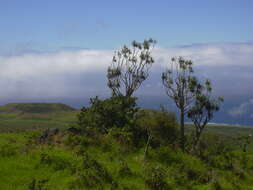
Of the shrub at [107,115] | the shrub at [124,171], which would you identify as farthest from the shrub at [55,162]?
the shrub at [107,115]

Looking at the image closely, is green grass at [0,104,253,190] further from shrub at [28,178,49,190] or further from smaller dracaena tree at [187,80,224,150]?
smaller dracaena tree at [187,80,224,150]

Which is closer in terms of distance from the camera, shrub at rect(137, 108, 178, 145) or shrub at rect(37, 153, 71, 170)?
shrub at rect(37, 153, 71, 170)

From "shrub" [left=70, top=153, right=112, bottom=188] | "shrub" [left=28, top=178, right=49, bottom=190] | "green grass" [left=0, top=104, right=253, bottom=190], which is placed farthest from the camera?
"green grass" [left=0, top=104, right=253, bottom=190]

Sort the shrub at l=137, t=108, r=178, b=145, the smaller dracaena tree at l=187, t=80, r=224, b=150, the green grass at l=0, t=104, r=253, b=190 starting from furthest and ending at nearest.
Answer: the smaller dracaena tree at l=187, t=80, r=224, b=150, the shrub at l=137, t=108, r=178, b=145, the green grass at l=0, t=104, r=253, b=190

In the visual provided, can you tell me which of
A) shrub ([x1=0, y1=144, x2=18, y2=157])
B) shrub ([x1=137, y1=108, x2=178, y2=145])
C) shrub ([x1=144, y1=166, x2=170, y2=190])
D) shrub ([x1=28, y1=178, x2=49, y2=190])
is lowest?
shrub ([x1=144, y1=166, x2=170, y2=190])

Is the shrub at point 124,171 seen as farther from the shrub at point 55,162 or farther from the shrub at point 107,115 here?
the shrub at point 107,115

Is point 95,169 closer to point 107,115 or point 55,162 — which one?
point 55,162

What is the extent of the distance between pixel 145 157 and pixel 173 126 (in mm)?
5461

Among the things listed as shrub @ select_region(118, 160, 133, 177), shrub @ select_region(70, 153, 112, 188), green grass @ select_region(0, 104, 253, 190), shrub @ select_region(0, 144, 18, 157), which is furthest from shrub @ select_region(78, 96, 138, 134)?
shrub @ select_region(70, 153, 112, 188)

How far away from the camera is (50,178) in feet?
70.1

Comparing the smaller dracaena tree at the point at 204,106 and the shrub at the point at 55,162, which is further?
the smaller dracaena tree at the point at 204,106

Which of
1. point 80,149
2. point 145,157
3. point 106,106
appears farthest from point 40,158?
point 106,106

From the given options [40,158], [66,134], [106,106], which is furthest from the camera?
[106,106]

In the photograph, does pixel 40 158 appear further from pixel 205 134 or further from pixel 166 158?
pixel 205 134
